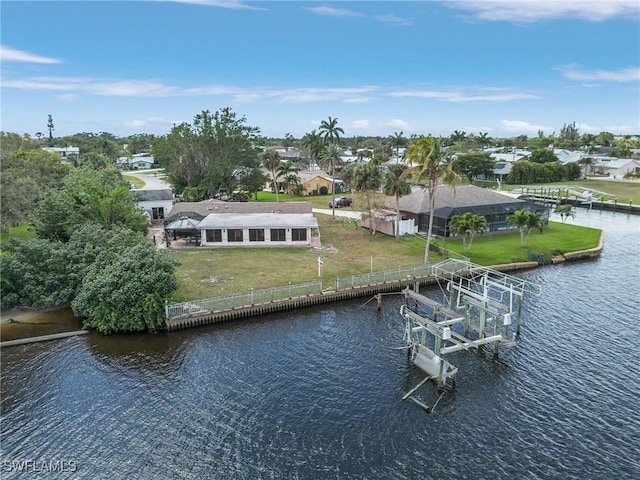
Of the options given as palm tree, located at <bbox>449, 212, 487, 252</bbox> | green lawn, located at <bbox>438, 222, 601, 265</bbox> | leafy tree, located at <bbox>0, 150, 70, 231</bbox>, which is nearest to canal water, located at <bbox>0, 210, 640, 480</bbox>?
green lawn, located at <bbox>438, 222, 601, 265</bbox>

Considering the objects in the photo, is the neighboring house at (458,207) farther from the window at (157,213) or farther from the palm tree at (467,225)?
the window at (157,213)

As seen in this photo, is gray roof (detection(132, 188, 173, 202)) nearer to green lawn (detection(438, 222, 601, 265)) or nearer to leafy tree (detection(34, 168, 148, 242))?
leafy tree (detection(34, 168, 148, 242))

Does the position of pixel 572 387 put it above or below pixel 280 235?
below

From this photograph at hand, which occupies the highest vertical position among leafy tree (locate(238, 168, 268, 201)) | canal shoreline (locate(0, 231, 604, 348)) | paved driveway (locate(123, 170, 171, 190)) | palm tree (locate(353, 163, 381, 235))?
palm tree (locate(353, 163, 381, 235))

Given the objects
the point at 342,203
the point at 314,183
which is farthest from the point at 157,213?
the point at 314,183

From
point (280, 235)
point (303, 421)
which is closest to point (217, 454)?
point (303, 421)

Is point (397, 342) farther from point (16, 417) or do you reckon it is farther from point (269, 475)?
point (16, 417)

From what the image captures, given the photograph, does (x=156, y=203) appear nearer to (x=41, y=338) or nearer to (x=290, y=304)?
(x=41, y=338)
